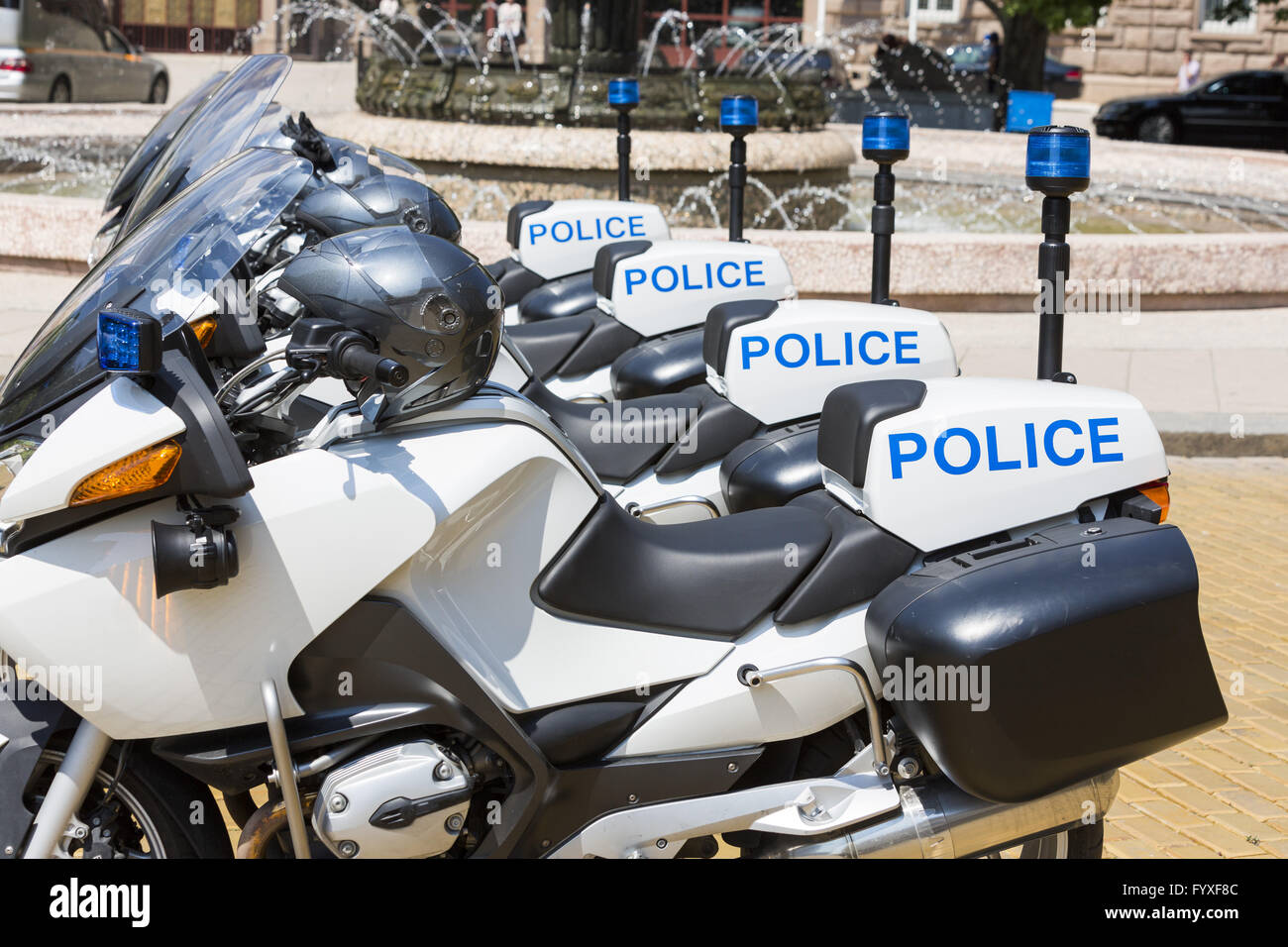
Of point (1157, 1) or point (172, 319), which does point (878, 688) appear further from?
point (1157, 1)

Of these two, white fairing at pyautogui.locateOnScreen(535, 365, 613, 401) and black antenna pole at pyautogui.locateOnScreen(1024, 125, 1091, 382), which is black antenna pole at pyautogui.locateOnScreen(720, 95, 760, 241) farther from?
black antenna pole at pyautogui.locateOnScreen(1024, 125, 1091, 382)

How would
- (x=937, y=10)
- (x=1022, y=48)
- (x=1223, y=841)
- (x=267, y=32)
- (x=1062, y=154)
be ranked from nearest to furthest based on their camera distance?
1. (x=1062, y=154)
2. (x=1223, y=841)
3. (x=1022, y=48)
4. (x=937, y=10)
5. (x=267, y=32)

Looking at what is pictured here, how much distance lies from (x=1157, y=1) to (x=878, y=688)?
33754 mm

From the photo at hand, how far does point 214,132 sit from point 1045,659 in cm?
216

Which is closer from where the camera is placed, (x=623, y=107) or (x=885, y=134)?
(x=885, y=134)

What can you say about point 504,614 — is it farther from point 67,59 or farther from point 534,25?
point 534,25

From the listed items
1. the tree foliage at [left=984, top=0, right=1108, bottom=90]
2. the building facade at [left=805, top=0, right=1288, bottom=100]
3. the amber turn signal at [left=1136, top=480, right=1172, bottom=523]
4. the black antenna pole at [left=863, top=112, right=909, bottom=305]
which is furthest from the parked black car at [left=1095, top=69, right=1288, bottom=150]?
the amber turn signal at [left=1136, top=480, right=1172, bottom=523]

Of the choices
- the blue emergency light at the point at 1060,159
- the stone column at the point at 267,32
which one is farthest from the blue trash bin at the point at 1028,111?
the stone column at the point at 267,32

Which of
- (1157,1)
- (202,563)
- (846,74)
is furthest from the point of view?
(1157,1)

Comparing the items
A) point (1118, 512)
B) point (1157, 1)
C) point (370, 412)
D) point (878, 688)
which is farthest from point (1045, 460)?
point (1157, 1)

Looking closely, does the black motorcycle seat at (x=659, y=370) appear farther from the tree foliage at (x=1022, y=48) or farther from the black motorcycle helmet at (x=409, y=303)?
the tree foliage at (x=1022, y=48)

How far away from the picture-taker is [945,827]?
2.68 metres

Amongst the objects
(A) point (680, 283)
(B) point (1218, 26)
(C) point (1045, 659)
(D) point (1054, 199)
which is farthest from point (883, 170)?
(B) point (1218, 26)

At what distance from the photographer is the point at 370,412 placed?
2516 millimetres
